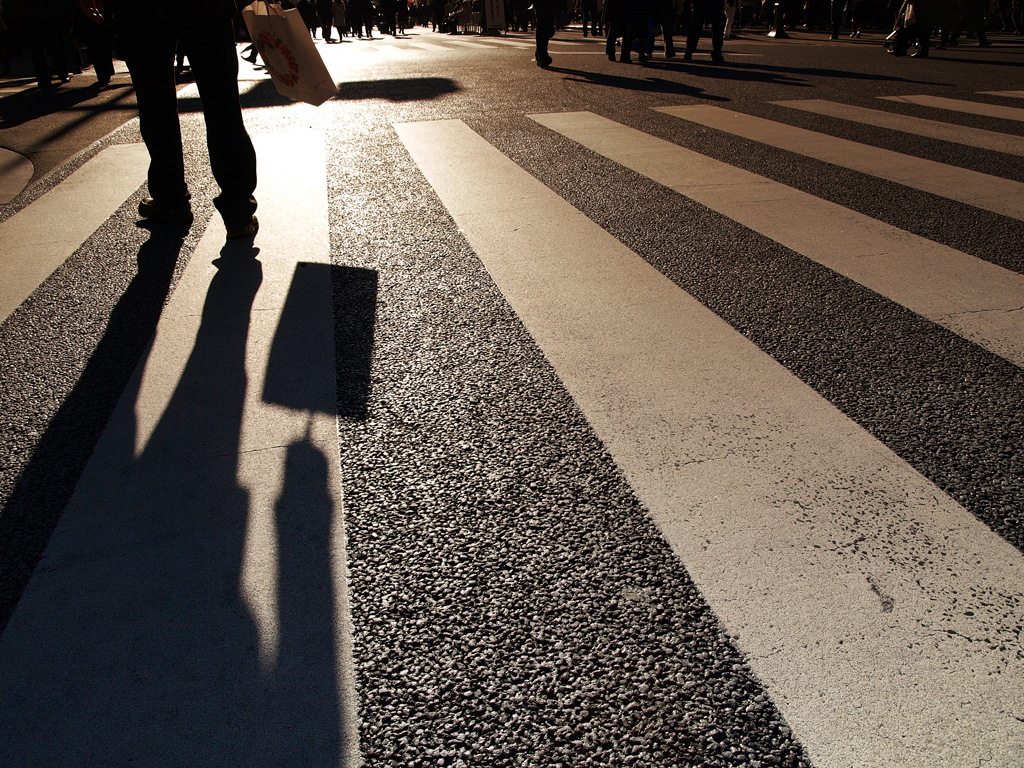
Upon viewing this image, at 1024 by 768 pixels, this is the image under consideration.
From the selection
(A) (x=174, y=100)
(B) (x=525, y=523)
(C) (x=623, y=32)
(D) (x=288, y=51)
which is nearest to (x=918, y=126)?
(D) (x=288, y=51)

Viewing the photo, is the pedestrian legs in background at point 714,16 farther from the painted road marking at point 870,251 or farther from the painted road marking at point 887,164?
the painted road marking at point 870,251

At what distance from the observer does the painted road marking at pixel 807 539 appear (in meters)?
1.28

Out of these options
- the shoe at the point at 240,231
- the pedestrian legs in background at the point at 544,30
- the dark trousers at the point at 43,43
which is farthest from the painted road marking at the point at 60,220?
the pedestrian legs in background at the point at 544,30

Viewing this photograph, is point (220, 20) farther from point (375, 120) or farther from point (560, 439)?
point (375, 120)

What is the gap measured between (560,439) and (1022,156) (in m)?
5.21

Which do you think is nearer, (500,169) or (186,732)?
(186,732)

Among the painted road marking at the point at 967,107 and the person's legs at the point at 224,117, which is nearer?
the person's legs at the point at 224,117

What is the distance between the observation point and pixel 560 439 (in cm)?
210

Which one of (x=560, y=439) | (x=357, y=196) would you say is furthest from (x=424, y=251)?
(x=560, y=439)

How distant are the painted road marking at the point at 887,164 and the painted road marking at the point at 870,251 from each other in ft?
2.65

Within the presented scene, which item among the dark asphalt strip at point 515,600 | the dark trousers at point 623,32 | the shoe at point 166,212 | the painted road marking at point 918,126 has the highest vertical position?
the dark trousers at point 623,32

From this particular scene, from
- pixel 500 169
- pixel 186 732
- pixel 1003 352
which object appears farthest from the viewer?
pixel 500 169

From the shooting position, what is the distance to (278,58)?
3895 millimetres

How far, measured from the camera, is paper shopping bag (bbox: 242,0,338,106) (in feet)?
12.4
